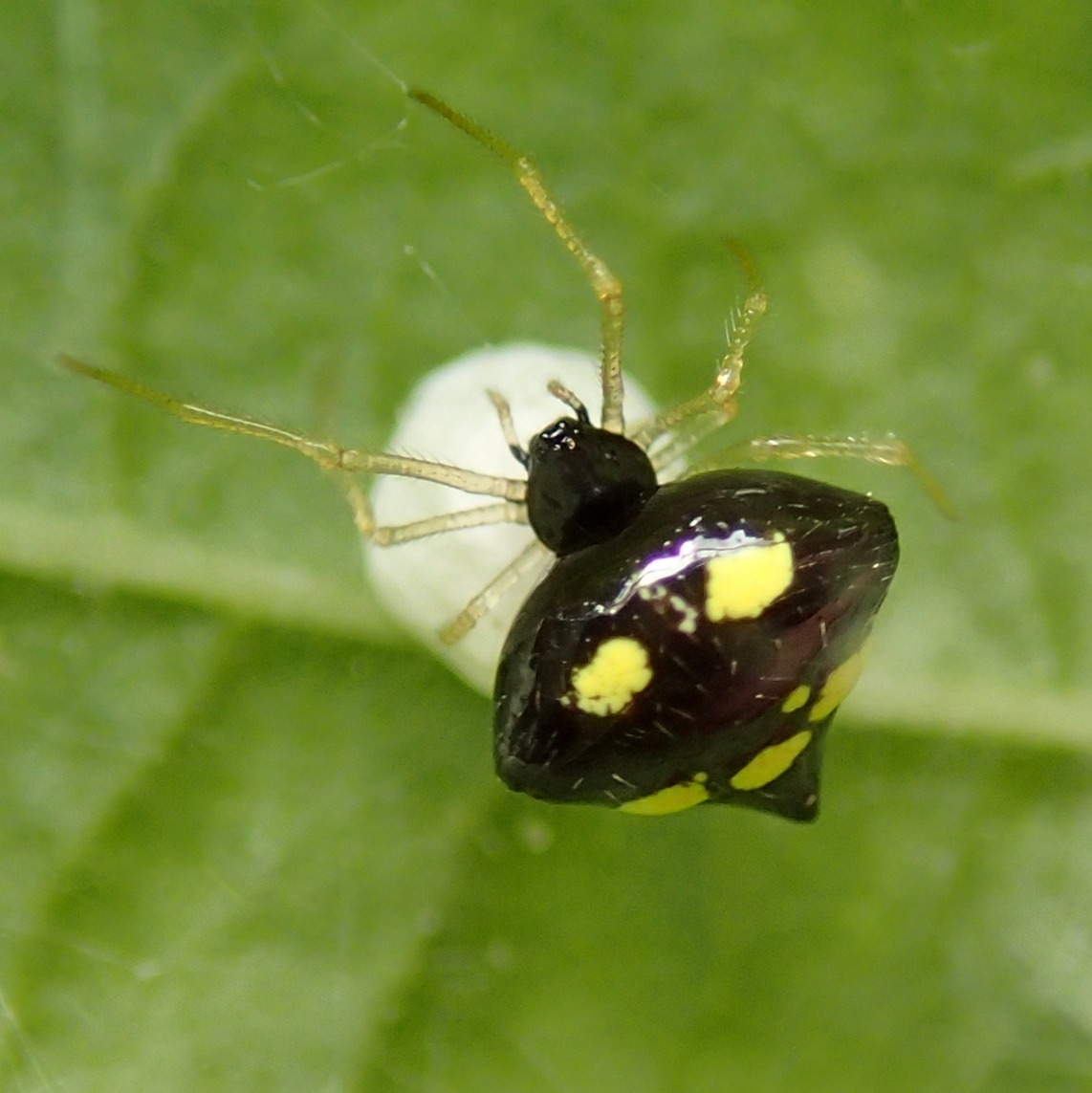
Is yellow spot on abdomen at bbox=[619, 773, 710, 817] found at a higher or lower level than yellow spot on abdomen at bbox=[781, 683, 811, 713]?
lower

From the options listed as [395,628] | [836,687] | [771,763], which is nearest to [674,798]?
[771,763]

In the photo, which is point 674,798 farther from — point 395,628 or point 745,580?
point 395,628

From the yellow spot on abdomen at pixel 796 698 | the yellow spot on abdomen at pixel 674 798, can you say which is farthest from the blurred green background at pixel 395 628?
the yellow spot on abdomen at pixel 796 698

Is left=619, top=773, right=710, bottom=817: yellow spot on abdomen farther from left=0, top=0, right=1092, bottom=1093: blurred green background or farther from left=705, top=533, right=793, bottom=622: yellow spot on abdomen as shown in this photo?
left=0, top=0, right=1092, bottom=1093: blurred green background

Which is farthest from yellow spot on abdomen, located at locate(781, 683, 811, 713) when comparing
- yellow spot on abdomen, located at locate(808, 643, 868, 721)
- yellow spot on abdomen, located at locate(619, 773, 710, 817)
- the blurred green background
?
the blurred green background

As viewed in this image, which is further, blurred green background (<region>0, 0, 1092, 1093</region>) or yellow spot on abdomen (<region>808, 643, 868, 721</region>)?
blurred green background (<region>0, 0, 1092, 1093</region>)

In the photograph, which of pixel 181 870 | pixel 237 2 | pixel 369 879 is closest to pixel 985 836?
pixel 369 879
